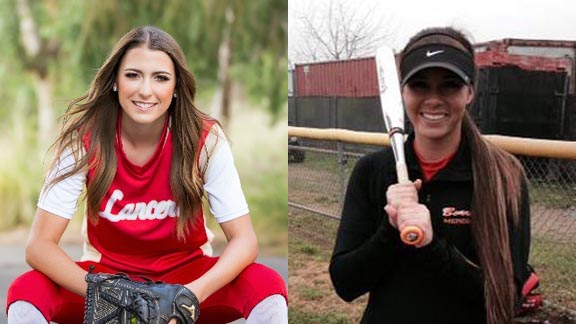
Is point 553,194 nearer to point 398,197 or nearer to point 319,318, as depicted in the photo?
point 398,197

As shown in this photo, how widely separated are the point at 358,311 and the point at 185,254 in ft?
2.59

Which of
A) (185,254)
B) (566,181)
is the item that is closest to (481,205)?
(566,181)

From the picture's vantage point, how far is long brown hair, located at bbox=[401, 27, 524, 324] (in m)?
1.81

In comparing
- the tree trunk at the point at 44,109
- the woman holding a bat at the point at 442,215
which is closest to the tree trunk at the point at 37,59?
the tree trunk at the point at 44,109

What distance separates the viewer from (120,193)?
218 cm

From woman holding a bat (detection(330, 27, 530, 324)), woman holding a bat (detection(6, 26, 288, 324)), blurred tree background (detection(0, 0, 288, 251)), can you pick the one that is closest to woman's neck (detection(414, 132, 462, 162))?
woman holding a bat (detection(330, 27, 530, 324))

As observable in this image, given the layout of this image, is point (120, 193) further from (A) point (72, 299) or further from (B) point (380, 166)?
(B) point (380, 166)

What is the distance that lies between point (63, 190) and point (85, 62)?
3059mm

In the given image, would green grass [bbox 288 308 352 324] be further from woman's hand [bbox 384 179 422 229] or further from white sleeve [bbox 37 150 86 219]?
woman's hand [bbox 384 179 422 229]

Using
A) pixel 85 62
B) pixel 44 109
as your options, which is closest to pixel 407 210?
pixel 85 62

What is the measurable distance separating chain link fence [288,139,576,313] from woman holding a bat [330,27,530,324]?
364 millimetres

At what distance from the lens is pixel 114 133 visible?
7.20 ft

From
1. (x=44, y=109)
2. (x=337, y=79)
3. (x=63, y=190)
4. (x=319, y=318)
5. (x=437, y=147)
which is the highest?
(x=337, y=79)

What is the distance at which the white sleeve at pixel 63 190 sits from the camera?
84.5 inches
